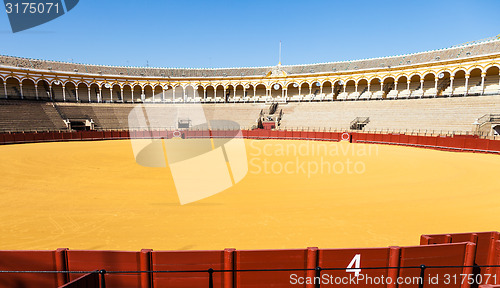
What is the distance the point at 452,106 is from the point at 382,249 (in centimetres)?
3346

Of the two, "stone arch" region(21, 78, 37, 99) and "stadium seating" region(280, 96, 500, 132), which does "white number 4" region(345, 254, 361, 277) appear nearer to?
"stadium seating" region(280, 96, 500, 132)

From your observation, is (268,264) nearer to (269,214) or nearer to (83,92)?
(269,214)

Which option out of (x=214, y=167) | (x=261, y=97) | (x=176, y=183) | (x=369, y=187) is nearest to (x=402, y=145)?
(x=369, y=187)

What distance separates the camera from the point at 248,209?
7.17m

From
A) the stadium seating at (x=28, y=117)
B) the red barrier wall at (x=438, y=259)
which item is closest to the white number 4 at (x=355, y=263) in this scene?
the red barrier wall at (x=438, y=259)

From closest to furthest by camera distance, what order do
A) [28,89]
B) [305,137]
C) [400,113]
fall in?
1. [305,137]
2. [400,113]
3. [28,89]

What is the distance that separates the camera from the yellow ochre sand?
17.8 feet

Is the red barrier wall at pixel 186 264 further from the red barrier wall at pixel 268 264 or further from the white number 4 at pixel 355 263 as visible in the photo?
the white number 4 at pixel 355 263

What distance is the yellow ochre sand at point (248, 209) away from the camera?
5.43 metres

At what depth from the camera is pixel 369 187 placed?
927cm

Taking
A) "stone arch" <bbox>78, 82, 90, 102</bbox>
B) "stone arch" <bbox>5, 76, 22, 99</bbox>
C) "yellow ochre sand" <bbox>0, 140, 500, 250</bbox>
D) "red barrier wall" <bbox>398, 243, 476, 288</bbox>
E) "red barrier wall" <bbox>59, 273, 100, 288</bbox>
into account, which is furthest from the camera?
"stone arch" <bbox>78, 82, 90, 102</bbox>

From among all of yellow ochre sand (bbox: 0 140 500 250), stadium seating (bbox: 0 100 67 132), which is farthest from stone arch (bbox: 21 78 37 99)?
yellow ochre sand (bbox: 0 140 500 250)

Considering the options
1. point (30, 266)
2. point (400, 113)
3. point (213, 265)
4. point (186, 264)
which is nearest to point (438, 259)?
point (213, 265)

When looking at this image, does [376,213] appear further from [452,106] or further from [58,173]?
[452,106]
